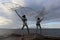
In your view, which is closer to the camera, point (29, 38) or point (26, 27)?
point (29, 38)

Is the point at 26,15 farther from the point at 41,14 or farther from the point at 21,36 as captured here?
the point at 21,36

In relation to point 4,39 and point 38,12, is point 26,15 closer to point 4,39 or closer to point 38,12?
point 38,12

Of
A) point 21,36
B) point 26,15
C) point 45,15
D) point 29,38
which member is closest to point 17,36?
point 21,36

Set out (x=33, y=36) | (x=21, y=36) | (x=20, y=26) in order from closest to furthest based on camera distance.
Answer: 1. (x=33, y=36)
2. (x=21, y=36)
3. (x=20, y=26)

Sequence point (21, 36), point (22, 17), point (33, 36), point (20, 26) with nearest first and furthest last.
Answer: point (33, 36) → point (21, 36) → point (22, 17) → point (20, 26)

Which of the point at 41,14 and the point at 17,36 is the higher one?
the point at 41,14

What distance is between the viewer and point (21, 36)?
867 centimetres

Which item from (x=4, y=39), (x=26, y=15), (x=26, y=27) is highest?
(x=26, y=15)

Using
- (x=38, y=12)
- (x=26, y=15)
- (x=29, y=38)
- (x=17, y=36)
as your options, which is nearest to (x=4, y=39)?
(x=17, y=36)

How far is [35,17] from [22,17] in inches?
34.2

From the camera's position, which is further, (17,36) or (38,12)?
(38,12)

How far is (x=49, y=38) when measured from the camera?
8352 millimetres

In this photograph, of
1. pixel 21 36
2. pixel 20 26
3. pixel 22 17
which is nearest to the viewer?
pixel 21 36

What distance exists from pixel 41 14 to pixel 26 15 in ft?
2.95
